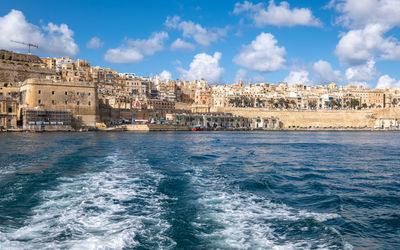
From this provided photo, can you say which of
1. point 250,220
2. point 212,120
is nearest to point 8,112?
point 212,120

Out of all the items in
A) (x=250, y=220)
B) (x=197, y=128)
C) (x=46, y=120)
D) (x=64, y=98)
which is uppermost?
(x=64, y=98)

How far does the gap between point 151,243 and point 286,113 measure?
243 ft

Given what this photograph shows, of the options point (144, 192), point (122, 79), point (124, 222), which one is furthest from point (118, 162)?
point (122, 79)

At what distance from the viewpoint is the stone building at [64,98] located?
42781 millimetres

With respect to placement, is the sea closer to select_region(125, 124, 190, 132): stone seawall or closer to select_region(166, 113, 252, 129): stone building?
select_region(125, 124, 190, 132): stone seawall

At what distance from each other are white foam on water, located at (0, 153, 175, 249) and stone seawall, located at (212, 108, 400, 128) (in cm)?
6738

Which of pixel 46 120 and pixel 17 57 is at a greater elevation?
pixel 17 57

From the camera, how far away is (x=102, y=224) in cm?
616

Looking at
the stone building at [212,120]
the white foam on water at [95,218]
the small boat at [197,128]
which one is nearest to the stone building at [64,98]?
the stone building at [212,120]

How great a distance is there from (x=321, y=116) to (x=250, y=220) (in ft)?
246

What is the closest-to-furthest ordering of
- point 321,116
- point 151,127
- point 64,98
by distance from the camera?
1. point 64,98
2. point 151,127
3. point 321,116

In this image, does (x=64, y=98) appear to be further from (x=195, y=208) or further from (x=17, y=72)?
(x=195, y=208)

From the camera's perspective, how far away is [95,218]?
256 inches

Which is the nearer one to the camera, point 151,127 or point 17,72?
point 17,72
